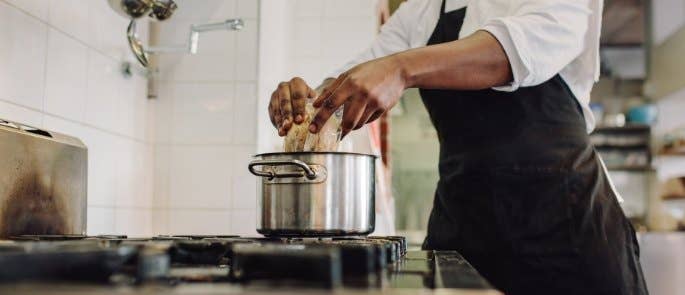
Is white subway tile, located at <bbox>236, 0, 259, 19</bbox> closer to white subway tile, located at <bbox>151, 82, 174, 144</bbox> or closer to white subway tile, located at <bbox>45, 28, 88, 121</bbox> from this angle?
white subway tile, located at <bbox>151, 82, 174, 144</bbox>

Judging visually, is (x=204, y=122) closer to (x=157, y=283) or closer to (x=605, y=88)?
(x=157, y=283)

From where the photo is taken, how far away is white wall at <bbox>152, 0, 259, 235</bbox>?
1.63 m

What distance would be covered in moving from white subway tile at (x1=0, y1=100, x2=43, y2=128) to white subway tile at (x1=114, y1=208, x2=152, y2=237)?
365 mm

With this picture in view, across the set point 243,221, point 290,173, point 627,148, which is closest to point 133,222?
point 243,221

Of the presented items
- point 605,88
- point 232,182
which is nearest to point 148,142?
point 232,182

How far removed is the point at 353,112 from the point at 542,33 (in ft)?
1.05

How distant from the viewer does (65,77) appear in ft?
4.00

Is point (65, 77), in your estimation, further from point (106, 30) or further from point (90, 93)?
point (106, 30)

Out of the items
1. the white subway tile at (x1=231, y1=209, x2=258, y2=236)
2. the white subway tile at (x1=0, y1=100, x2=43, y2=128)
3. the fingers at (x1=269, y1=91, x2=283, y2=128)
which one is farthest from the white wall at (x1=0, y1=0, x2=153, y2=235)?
the fingers at (x1=269, y1=91, x2=283, y2=128)

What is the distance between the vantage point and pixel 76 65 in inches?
49.8

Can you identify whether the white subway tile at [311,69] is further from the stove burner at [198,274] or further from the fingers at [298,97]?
the stove burner at [198,274]

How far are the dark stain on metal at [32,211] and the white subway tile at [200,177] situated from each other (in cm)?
57

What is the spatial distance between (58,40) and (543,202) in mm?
890

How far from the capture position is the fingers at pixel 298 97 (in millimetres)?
996
